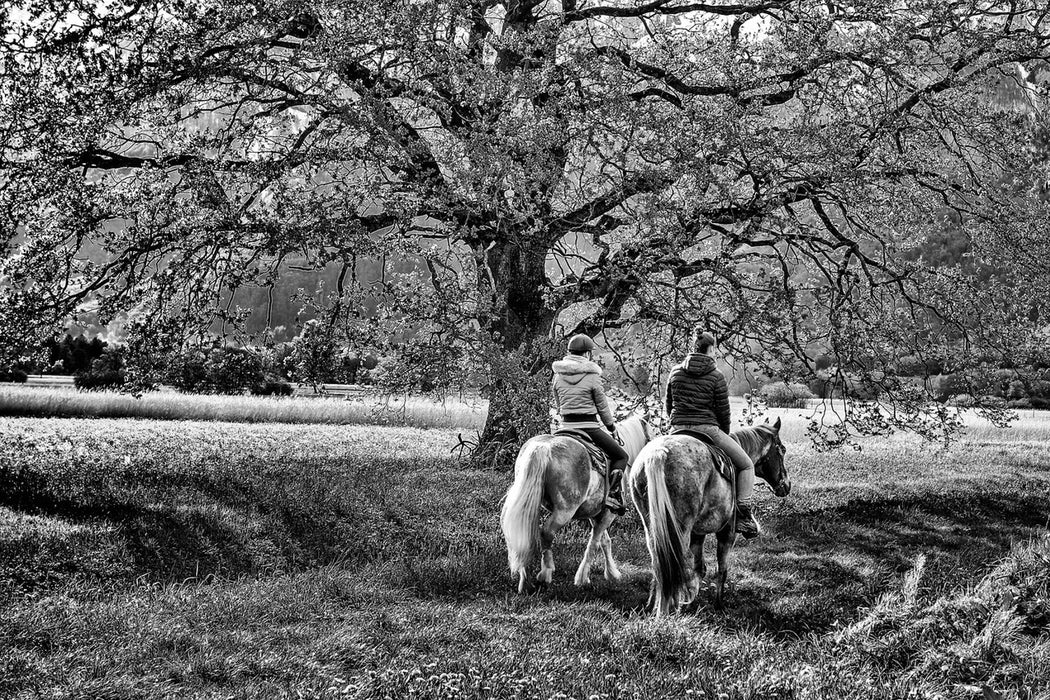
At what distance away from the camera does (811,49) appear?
13.9 meters

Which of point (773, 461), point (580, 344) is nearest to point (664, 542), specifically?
point (580, 344)

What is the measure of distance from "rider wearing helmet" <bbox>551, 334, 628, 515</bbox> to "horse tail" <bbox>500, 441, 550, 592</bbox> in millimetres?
876

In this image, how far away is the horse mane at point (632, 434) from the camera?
11.6 meters

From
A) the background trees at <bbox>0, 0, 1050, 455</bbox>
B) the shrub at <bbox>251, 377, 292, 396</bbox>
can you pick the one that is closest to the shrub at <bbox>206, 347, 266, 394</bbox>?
the background trees at <bbox>0, 0, 1050, 455</bbox>

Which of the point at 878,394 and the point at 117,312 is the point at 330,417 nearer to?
the point at 117,312

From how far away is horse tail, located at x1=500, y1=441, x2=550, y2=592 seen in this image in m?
9.72

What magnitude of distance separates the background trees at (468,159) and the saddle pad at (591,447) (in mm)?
2946

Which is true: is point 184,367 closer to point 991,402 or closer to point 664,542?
point 664,542

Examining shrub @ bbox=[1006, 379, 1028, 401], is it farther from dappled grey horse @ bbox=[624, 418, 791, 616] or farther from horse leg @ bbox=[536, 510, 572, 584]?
horse leg @ bbox=[536, 510, 572, 584]

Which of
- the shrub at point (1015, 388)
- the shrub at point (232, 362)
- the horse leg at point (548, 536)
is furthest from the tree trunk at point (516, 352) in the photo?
the shrub at point (1015, 388)

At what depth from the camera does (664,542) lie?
366 inches

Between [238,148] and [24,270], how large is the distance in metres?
4.04

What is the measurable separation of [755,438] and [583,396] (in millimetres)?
2590

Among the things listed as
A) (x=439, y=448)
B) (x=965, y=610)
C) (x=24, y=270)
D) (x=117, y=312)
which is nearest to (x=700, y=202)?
(x=965, y=610)
